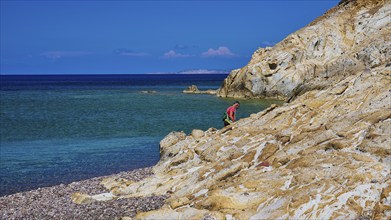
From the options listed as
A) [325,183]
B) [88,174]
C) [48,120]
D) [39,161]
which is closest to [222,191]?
[325,183]

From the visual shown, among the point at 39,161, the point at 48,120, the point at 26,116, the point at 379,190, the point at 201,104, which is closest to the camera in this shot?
the point at 379,190

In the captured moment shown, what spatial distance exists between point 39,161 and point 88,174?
23.1ft

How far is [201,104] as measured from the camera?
315 feet

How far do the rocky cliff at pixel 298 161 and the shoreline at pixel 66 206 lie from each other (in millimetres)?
992

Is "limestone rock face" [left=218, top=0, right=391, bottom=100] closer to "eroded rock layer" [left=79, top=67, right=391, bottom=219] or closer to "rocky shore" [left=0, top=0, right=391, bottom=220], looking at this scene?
"rocky shore" [left=0, top=0, right=391, bottom=220]

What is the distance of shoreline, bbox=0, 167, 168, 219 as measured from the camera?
23312mm

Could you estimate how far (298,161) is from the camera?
22812mm

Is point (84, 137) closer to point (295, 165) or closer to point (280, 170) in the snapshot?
point (280, 170)

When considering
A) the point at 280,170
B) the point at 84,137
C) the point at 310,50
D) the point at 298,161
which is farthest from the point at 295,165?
the point at 310,50

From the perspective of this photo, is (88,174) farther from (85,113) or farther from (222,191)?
(85,113)

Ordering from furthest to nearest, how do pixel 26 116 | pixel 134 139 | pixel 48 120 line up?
pixel 26 116, pixel 48 120, pixel 134 139

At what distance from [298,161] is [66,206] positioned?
12.0m

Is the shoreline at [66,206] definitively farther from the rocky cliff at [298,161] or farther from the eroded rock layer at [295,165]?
the eroded rock layer at [295,165]

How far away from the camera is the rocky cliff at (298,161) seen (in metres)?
19.9
